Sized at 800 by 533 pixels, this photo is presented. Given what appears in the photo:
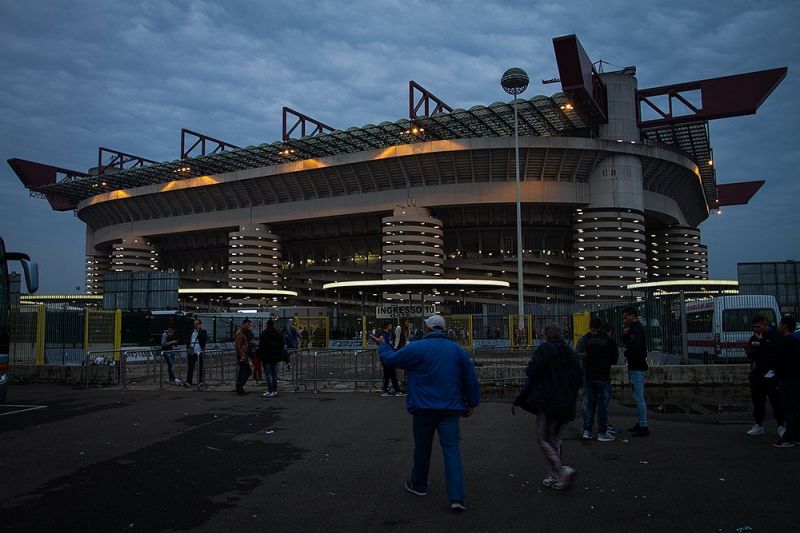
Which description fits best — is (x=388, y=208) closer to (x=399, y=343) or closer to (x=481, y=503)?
(x=399, y=343)

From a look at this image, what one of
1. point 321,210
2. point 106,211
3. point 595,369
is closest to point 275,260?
point 321,210

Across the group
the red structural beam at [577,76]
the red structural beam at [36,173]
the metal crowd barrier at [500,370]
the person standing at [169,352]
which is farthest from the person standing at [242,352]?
the red structural beam at [36,173]

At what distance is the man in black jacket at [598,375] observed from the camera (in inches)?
326

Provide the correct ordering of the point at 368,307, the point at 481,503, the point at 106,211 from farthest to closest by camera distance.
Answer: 1. the point at 106,211
2. the point at 368,307
3. the point at 481,503

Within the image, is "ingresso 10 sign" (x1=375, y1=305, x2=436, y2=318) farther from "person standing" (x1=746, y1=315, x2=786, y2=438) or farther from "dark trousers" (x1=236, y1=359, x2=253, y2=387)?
"person standing" (x1=746, y1=315, x2=786, y2=438)

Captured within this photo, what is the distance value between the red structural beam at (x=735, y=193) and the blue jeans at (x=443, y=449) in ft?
304

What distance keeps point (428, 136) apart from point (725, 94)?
2505 cm

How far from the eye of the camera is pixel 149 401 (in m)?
13.1

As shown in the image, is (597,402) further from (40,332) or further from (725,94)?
(725,94)

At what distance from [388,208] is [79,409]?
4983cm

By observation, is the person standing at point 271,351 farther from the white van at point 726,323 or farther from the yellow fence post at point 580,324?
the white van at point 726,323

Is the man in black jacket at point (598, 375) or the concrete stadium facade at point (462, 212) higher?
the concrete stadium facade at point (462, 212)

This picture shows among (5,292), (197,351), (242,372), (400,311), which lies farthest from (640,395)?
(400,311)

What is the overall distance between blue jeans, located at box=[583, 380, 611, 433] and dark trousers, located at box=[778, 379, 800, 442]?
2.04 m
